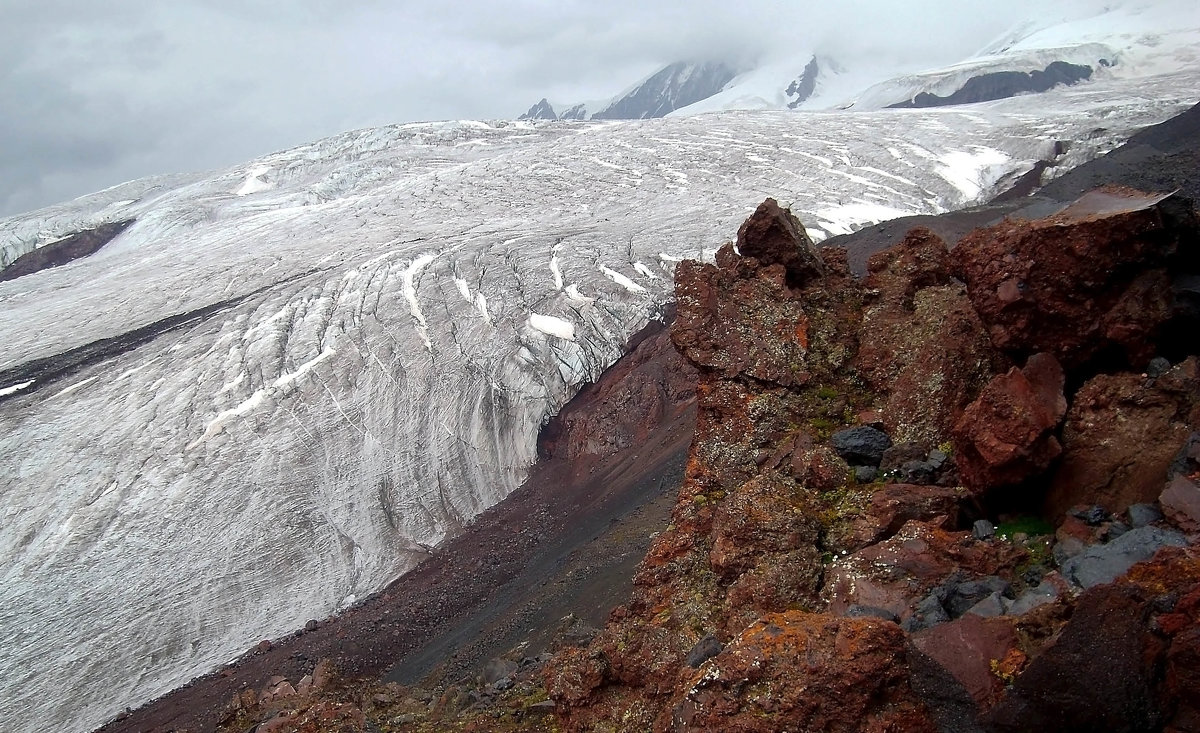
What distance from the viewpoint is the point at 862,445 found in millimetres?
7387

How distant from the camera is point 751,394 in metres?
8.45

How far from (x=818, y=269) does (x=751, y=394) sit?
2.22 meters

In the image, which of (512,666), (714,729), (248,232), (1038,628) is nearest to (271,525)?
(512,666)

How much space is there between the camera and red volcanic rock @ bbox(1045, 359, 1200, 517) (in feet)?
17.9

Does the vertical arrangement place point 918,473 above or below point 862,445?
below

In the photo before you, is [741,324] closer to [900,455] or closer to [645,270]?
[900,455]

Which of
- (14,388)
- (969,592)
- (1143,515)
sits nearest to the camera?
(1143,515)

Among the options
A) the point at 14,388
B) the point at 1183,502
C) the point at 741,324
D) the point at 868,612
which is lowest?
the point at 868,612

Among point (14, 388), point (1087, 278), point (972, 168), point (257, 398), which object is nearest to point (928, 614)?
point (1087, 278)

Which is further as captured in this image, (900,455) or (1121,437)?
(900,455)

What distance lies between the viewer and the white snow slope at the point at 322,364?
18.0 meters

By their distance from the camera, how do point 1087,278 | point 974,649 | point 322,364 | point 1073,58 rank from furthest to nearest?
point 1073,58 < point 322,364 < point 1087,278 < point 974,649

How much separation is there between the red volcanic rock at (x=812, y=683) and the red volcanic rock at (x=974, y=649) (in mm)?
229

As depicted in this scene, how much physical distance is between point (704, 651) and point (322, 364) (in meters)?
21.0
